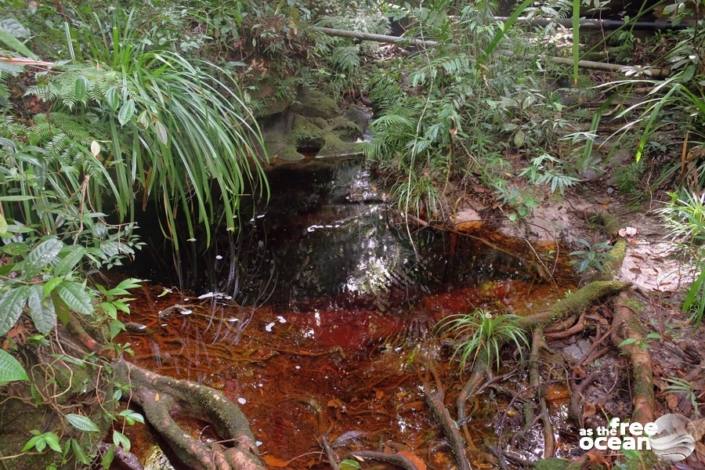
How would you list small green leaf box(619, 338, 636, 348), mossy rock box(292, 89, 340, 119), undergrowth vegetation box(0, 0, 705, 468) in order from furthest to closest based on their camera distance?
mossy rock box(292, 89, 340, 119) → small green leaf box(619, 338, 636, 348) → undergrowth vegetation box(0, 0, 705, 468)

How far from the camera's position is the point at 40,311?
0.96m

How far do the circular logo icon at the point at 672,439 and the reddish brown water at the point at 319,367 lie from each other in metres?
0.60

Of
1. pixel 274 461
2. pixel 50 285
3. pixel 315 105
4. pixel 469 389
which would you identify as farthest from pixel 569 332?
pixel 315 105

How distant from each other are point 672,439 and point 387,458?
103 cm

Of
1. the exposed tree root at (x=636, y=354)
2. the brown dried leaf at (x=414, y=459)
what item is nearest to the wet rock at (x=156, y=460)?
the brown dried leaf at (x=414, y=459)

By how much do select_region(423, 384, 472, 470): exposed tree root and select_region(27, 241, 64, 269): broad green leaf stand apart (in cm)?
160

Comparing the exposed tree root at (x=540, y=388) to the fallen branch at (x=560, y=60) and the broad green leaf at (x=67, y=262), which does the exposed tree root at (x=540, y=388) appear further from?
the fallen branch at (x=560, y=60)

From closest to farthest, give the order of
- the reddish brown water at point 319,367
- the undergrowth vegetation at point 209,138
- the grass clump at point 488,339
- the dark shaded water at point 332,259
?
the undergrowth vegetation at point 209,138, the reddish brown water at point 319,367, the grass clump at point 488,339, the dark shaded water at point 332,259

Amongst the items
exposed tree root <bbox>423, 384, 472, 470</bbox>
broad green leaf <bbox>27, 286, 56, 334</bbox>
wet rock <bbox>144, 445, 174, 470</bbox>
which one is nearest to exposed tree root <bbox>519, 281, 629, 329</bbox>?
exposed tree root <bbox>423, 384, 472, 470</bbox>

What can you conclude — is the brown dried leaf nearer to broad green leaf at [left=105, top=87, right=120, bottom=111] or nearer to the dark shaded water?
the dark shaded water

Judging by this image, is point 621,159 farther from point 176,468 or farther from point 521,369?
point 176,468

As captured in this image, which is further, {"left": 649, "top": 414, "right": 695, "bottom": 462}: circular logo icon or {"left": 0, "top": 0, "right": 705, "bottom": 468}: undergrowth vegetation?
{"left": 649, "top": 414, "right": 695, "bottom": 462}: circular logo icon

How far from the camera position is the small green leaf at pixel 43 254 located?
40.3 inches

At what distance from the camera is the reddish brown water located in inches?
78.3
